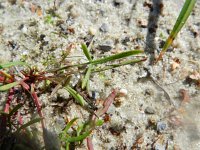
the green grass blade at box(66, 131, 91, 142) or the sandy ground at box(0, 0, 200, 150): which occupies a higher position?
the sandy ground at box(0, 0, 200, 150)

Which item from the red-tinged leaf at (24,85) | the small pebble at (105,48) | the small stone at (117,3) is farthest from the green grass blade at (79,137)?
the small stone at (117,3)

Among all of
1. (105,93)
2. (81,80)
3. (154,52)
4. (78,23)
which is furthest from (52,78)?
(154,52)

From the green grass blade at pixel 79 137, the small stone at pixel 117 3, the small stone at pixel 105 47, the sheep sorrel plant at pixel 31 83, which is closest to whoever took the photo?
the green grass blade at pixel 79 137

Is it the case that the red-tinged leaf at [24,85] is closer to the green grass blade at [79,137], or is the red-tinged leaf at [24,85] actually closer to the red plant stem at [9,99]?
the red plant stem at [9,99]

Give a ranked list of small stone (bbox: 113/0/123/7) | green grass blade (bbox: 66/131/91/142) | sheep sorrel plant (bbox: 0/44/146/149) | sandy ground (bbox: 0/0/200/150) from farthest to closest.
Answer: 1. small stone (bbox: 113/0/123/7)
2. sandy ground (bbox: 0/0/200/150)
3. sheep sorrel plant (bbox: 0/44/146/149)
4. green grass blade (bbox: 66/131/91/142)

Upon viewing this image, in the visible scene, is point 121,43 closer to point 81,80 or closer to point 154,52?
point 154,52

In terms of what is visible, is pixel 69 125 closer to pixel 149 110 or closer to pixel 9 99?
pixel 9 99

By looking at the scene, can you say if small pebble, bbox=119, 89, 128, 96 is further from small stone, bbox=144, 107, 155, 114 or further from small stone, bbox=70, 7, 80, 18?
small stone, bbox=70, 7, 80, 18

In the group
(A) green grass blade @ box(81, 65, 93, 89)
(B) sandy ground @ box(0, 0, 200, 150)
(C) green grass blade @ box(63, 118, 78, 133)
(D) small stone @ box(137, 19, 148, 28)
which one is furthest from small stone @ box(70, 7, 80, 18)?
(C) green grass blade @ box(63, 118, 78, 133)

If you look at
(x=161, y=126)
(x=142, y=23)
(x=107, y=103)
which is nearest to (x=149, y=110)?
(x=161, y=126)
